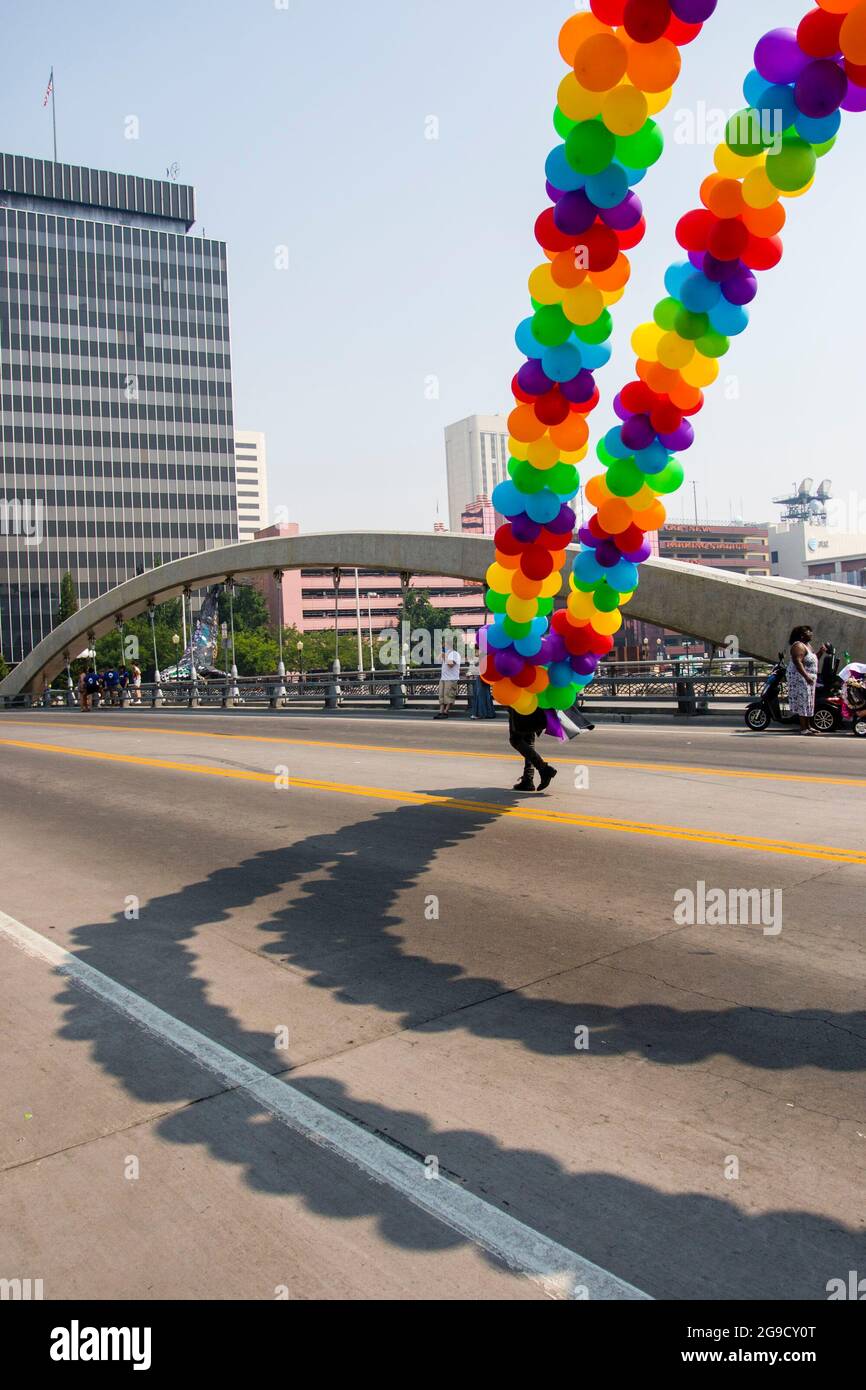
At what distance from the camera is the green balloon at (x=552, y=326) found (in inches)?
320

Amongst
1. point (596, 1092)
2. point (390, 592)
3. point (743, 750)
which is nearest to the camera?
point (596, 1092)

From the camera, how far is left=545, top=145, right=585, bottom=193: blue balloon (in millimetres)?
7459

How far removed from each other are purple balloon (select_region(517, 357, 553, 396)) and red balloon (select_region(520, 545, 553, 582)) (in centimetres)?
138

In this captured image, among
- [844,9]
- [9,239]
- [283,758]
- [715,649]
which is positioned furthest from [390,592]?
[844,9]

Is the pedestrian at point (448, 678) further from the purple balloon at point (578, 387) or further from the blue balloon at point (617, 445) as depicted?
the purple balloon at point (578, 387)

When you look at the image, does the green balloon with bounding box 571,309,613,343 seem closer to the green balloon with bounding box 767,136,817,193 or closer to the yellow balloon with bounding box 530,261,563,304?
the yellow balloon with bounding box 530,261,563,304

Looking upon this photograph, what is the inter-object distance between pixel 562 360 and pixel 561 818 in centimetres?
445

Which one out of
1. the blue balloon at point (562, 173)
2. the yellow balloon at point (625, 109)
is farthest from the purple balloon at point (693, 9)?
the blue balloon at point (562, 173)

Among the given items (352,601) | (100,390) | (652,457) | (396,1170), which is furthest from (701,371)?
(352,601)

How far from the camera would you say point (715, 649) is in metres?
27.6

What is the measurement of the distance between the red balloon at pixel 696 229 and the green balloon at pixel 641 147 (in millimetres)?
500
